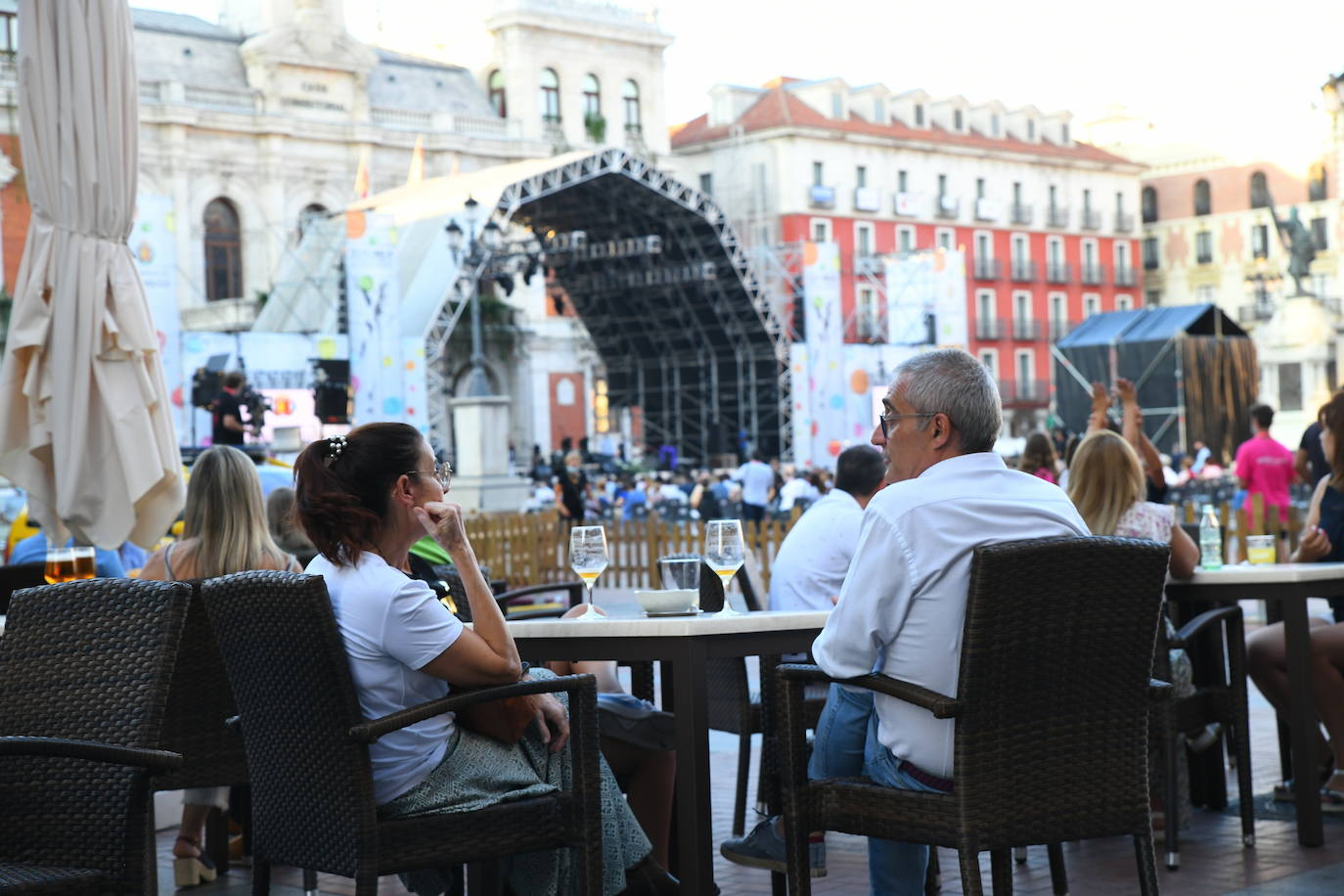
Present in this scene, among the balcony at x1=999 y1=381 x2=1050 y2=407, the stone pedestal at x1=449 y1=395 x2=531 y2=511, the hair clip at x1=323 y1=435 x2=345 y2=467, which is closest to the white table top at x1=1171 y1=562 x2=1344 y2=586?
the hair clip at x1=323 y1=435 x2=345 y2=467

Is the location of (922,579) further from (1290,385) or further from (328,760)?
(1290,385)

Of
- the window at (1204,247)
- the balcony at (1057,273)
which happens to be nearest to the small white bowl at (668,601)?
the balcony at (1057,273)

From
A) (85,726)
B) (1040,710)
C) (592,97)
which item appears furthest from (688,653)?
(592,97)

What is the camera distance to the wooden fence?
53.0 feet

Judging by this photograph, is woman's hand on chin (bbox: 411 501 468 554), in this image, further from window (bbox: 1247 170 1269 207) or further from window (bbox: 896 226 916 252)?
window (bbox: 1247 170 1269 207)

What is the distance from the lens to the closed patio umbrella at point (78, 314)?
6.27 meters

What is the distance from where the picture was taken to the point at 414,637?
3.56m

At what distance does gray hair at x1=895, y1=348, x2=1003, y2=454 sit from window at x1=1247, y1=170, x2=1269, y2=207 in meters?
65.9

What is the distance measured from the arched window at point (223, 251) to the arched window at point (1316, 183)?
39.6 meters

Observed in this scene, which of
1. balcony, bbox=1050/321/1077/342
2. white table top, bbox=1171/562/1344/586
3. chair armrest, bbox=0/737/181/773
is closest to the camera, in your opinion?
chair armrest, bbox=0/737/181/773

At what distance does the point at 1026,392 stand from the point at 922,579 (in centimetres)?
5959

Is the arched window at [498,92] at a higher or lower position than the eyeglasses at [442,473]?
higher

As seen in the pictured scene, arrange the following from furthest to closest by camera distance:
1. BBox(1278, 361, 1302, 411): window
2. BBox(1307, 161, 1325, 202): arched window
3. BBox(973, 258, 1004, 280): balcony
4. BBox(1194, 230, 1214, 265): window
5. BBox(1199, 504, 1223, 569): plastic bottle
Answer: BBox(1194, 230, 1214, 265): window, BBox(1307, 161, 1325, 202): arched window, BBox(973, 258, 1004, 280): balcony, BBox(1278, 361, 1302, 411): window, BBox(1199, 504, 1223, 569): plastic bottle

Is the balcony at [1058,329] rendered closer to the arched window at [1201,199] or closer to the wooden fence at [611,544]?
the arched window at [1201,199]
